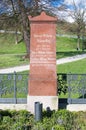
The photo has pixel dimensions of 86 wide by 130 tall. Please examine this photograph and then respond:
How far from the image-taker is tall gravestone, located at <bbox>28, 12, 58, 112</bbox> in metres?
10.6

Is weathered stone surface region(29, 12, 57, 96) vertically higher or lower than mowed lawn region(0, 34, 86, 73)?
higher

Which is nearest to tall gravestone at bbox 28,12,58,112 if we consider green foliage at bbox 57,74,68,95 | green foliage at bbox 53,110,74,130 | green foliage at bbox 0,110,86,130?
Result: green foliage at bbox 57,74,68,95

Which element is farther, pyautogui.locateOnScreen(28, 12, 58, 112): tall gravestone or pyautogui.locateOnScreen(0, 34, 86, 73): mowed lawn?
pyautogui.locateOnScreen(0, 34, 86, 73): mowed lawn

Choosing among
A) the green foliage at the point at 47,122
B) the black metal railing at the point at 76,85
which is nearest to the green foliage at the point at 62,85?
the black metal railing at the point at 76,85

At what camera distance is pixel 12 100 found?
1120cm

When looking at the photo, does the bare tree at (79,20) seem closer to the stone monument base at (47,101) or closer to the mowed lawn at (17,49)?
the mowed lawn at (17,49)

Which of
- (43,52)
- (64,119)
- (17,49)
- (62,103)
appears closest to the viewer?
(64,119)

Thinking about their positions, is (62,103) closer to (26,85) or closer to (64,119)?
(26,85)

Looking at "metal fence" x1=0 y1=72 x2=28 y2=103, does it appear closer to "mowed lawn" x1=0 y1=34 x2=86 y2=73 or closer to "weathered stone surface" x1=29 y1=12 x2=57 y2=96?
"weathered stone surface" x1=29 y1=12 x2=57 y2=96

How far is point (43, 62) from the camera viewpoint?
1062 centimetres

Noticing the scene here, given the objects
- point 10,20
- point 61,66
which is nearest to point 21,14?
point 10,20

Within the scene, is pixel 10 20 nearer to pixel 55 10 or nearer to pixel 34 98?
pixel 55 10

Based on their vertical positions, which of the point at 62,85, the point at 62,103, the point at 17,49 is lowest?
the point at 17,49

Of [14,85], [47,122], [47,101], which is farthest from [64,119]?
[14,85]
